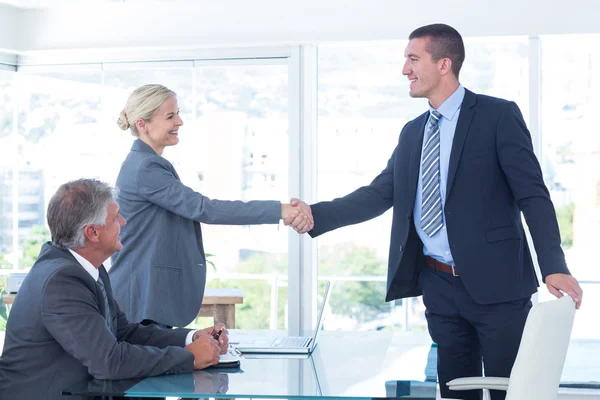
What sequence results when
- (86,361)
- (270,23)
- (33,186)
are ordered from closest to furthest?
(86,361), (270,23), (33,186)

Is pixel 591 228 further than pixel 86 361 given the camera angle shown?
Yes

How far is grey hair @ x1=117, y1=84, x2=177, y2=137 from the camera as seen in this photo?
10.6ft

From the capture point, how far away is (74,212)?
2.32 m

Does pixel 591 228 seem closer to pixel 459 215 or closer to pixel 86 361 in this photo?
pixel 459 215

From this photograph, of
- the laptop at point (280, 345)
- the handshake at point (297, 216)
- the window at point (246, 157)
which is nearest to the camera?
the laptop at point (280, 345)

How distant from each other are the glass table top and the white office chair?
9.9 inches

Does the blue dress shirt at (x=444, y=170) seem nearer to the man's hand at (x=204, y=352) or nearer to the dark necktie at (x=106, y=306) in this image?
the man's hand at (x=204, y=352)

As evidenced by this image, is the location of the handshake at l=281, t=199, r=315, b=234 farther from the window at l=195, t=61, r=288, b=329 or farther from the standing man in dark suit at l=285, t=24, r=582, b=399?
the window at l=195, t=61, r=288, b=329

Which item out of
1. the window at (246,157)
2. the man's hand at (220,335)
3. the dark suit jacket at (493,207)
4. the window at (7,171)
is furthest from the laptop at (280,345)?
the window at (7,171)

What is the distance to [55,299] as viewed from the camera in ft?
7.04

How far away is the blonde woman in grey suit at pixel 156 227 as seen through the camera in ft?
10.1

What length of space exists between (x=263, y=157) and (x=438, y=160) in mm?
2370

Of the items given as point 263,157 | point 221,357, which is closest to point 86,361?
point 221,357

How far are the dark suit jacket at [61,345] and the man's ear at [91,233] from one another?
118mm
